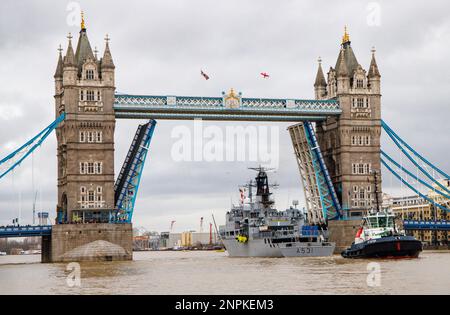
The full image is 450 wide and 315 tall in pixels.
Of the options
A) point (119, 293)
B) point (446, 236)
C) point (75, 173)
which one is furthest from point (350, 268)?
point (446, 236)

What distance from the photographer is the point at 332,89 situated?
4798 inches

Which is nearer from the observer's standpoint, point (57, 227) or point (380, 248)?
point (380, 248)

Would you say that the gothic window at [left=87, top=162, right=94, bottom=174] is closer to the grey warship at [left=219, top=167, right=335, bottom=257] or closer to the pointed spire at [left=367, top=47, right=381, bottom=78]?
the grey warship at [left=219, top=167, right=335, bottom=257]

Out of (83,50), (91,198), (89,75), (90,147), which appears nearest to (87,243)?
(91,198)

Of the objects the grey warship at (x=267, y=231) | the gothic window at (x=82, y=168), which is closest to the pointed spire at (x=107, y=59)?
the gothic window at (x=82, y=168)

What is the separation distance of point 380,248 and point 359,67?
36476mm

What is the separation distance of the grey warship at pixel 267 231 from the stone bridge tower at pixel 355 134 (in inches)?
275

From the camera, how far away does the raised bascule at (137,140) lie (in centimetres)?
10606

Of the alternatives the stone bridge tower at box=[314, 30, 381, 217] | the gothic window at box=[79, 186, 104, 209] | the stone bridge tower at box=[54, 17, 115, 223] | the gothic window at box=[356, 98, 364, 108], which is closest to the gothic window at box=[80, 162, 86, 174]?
the stone bridge tower at box=[54, 17, 115, 223]

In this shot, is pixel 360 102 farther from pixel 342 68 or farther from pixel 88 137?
pixel 88 137

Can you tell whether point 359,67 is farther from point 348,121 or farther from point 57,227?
point 57,227

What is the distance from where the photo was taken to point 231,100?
11200 centimetres

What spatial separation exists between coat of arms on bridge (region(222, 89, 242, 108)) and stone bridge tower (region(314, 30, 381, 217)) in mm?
15414

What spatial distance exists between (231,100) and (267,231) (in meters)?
17.9
